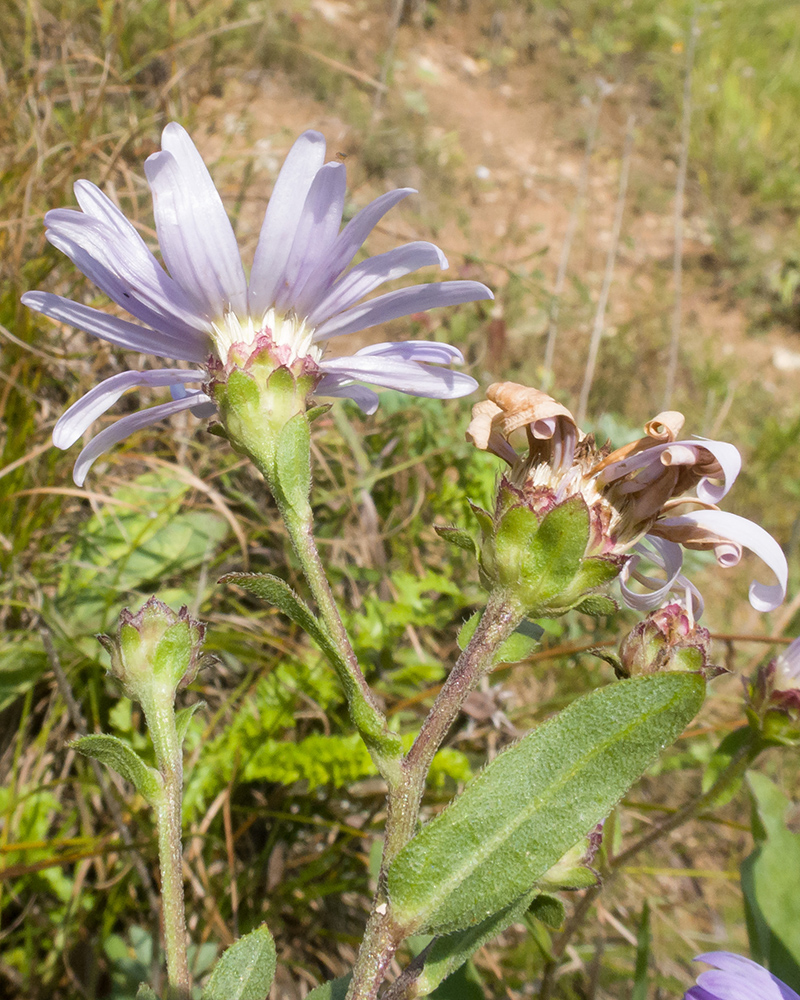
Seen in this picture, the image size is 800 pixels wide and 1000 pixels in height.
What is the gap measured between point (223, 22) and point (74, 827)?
12.4 feet

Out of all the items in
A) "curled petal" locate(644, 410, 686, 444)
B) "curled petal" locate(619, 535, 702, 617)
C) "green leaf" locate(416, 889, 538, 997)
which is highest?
"curled petal" locate(644, 410, 686, 444)

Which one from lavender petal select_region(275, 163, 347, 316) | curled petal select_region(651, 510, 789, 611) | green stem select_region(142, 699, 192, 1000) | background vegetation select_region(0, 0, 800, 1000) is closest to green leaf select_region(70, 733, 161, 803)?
green stem select_region(142, 699, 192, 1000)

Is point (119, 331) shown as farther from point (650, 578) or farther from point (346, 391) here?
point (650, 578)

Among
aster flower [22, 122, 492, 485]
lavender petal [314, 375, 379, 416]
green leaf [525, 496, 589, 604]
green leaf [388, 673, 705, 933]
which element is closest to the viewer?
green leaf [388, 673, 705, 933]

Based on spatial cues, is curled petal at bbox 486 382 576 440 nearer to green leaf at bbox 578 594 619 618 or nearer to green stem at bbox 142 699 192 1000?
green leaf at bbox 578 594 619 618

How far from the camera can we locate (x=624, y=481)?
115 cm

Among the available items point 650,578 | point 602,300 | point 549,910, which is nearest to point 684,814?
point 549,910

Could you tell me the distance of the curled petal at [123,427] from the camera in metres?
1.27

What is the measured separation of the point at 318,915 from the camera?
235cm

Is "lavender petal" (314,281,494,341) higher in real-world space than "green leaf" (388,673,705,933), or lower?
higher

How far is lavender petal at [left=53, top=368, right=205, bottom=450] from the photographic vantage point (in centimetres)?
124

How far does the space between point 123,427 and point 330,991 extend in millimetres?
913

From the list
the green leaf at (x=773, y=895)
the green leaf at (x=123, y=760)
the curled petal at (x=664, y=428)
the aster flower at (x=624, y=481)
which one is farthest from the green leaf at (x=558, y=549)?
the green leaf at (x=773, y=895)

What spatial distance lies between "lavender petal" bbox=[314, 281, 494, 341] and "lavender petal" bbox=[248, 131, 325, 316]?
133 millimetres
